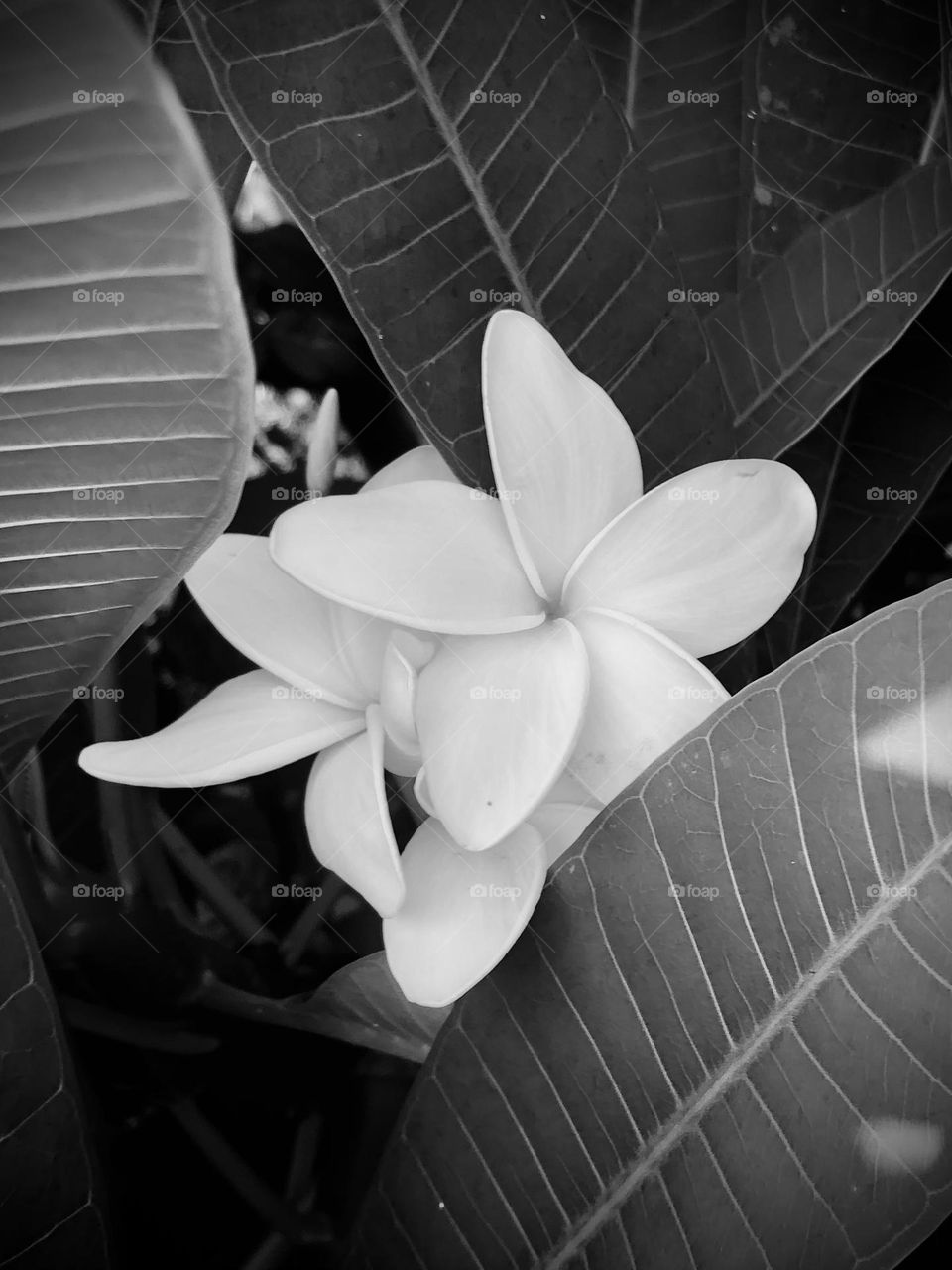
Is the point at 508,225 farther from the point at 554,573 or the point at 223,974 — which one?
the point at 223,974

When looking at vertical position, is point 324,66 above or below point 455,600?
above

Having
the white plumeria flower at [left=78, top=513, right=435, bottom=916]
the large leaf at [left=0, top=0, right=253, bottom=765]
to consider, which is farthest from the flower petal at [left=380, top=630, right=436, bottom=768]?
the large leaf at [left=0, top=0, right=253, bottom=765]

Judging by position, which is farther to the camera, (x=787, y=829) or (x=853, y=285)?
(x=853, y=285)

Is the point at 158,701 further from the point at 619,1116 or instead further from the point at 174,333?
the point at 619,1116

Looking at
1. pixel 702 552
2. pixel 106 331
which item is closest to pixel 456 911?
pixel 702 552

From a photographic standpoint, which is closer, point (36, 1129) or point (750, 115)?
point (36, 1129)

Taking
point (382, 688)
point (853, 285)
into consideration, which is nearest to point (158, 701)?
point (382, 688)

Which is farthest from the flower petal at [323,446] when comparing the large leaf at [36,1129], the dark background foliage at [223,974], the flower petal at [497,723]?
the large leaf at [36,1129]
